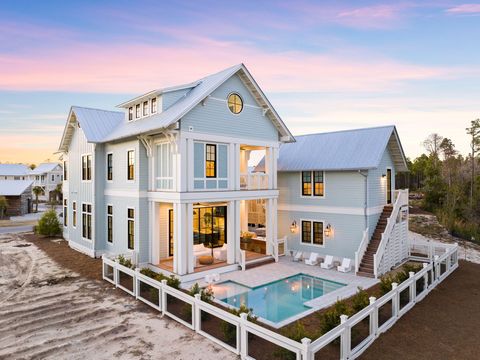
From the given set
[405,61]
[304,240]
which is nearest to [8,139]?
[304,240]

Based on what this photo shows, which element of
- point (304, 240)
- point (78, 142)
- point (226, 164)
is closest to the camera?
point (226, 164)

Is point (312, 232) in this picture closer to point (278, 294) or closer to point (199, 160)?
point (278, 294)

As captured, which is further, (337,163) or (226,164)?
(337,163)

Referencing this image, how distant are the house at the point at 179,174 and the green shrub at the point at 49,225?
6.58 metres

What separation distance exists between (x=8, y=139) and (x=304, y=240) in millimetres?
43630

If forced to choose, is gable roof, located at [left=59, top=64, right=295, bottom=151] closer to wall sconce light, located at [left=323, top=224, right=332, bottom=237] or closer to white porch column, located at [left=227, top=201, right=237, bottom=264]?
white porch column, located at [left=227, top=201, right=237, bottom=264]

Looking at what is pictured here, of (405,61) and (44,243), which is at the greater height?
(405,61)

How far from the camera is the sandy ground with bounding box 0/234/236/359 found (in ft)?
25.9

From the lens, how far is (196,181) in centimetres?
1480

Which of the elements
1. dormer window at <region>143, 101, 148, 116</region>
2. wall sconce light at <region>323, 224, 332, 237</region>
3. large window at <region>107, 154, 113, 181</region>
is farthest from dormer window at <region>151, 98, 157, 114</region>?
wall sconce light at <region>323, 224, 332, 237</region>

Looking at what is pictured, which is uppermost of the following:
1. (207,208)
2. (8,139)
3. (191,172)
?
(8,139)

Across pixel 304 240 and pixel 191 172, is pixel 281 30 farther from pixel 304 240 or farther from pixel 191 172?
pixel 304 240

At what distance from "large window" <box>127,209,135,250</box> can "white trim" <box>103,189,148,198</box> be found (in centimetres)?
86

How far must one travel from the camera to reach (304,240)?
1919cm
